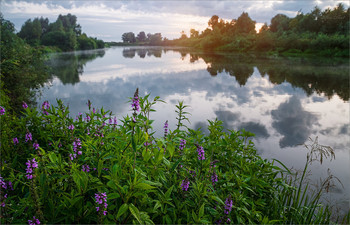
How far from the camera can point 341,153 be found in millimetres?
7336

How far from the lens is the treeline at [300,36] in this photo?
147 ft

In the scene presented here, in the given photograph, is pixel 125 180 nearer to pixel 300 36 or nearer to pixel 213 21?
pixel 300 36

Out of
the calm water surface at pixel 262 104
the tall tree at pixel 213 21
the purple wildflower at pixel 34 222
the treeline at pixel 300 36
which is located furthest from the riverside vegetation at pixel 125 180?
the tall tree at pixel 213 21

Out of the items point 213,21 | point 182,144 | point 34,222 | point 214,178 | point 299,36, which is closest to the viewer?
point 34,222

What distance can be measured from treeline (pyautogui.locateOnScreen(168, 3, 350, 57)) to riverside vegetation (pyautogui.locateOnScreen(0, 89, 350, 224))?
165 ft

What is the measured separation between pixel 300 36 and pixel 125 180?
63.0m

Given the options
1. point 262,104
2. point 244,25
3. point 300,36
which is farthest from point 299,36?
point 262,104

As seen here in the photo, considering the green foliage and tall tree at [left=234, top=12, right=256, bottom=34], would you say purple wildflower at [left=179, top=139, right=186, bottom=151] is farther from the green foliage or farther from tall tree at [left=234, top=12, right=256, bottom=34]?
tall tree at [left=234, top=12, right=256, bottom=34]

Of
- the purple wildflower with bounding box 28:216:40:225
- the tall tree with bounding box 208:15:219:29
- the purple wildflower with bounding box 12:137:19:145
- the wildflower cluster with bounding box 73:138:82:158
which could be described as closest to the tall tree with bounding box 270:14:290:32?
the tall tree with bounding box 208:15:219:29

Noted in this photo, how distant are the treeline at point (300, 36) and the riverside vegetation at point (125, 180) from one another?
50.2 m

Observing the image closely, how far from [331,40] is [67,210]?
5528 centimetres

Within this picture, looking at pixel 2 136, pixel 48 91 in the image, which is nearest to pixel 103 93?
pixel 48 91

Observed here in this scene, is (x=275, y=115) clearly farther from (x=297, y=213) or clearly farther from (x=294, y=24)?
(x=294, y=24)

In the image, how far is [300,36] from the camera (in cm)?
5312
